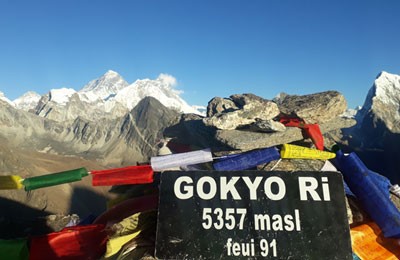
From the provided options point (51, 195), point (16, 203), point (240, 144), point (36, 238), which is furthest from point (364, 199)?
point (51, 195)

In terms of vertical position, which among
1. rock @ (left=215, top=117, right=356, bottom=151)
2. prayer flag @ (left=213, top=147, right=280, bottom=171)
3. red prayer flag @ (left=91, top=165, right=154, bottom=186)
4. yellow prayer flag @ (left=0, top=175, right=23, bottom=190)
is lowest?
yellow prayer flag @ (left=0, top=175, right=23, bottom=190)

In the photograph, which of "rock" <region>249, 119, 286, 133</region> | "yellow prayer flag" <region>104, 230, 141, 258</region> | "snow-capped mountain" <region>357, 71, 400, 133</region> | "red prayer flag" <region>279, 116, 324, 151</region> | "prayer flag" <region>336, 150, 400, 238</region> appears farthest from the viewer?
"snow-capped mountain" <region>357, 71, 400, 133</region>

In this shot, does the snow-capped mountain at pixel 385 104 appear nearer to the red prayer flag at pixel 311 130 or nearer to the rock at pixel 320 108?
the rock at pixel 320 108

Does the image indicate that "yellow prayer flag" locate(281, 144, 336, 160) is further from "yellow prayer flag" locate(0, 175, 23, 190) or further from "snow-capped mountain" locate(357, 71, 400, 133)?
"snow-capped mountain" locate(357, 71, 400, 133)

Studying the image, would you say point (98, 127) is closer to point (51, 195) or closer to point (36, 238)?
point (51, 195)

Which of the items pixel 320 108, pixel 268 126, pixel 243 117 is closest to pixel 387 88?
pixel 320 108

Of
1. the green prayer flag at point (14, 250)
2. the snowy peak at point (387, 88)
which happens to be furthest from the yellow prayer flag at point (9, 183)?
the snowy peak at point (387, 88)

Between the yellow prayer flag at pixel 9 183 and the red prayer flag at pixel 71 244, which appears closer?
the red prayer flag at pixel 71 244

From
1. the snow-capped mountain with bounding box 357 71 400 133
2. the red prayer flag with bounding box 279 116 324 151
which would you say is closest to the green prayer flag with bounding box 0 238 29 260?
the red prayer flag with bounding box 279 116 324 151
